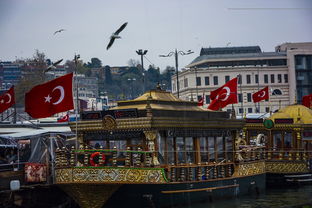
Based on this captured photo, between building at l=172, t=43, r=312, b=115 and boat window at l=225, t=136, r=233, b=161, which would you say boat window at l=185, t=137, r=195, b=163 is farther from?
building at l=172, t=43, r=312, b=115

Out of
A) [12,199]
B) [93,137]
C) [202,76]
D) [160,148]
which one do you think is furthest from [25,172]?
[202,76]

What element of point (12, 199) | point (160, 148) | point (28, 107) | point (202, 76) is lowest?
point (12, 199)

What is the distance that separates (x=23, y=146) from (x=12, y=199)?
25.9ft

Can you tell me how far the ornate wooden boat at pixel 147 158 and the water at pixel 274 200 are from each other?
35cm

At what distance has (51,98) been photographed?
81.6 feet

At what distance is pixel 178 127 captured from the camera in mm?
23938

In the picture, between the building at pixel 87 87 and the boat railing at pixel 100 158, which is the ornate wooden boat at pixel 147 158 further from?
the building at pixel 87 87

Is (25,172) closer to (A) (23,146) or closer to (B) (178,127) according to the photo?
(B) (178,127)

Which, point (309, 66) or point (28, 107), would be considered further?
point (309, 66)

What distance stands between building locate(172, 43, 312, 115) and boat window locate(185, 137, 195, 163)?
63820 mm

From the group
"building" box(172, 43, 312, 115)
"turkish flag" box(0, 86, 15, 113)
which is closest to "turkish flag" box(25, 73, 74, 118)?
"turkish flag" box(0, 86, 15, 113)

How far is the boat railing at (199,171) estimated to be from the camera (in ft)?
77.0

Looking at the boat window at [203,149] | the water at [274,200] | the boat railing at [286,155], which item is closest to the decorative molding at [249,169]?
the water at [274,200]

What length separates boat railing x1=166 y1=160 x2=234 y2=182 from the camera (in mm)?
23469
